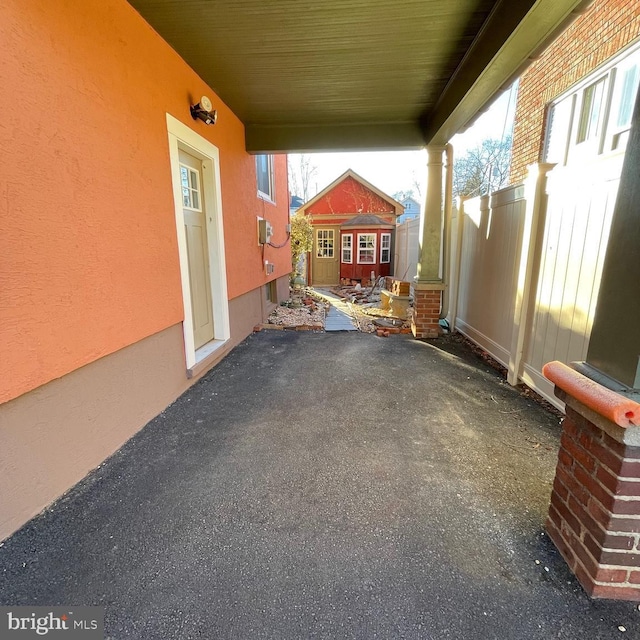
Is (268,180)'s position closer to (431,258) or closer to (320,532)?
(431,258)

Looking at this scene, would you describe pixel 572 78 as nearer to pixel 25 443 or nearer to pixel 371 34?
pixel 371 34

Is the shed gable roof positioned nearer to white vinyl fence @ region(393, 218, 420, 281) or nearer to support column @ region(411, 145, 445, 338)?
white vinyl fence @ region(393, 218, 420, 281)

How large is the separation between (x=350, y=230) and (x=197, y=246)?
421 inches

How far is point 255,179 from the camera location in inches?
219

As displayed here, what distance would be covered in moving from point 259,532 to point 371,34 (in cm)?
364

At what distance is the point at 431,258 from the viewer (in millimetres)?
4953

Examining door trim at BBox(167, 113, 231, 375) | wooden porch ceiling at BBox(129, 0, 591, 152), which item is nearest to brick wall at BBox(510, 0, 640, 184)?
wooden porch ceiling at BBox(129, 0, 591, 152)

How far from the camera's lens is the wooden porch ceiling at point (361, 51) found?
239 cm

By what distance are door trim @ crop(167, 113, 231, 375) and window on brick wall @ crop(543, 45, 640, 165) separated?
12.8 ft

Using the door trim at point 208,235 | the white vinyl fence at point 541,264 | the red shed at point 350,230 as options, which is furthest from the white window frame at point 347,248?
the door trim at point 208,235

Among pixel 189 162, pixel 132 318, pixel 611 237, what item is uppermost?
pixel 189 162

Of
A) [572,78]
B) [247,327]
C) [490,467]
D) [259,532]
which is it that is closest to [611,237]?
[490,467]

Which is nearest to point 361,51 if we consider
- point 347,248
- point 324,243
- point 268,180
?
→ point 268,180

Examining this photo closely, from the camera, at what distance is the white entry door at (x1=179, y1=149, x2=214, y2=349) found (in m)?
3.57
